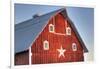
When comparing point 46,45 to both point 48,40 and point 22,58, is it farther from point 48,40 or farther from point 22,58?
point 22,58

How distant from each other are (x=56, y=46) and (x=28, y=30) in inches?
12.9

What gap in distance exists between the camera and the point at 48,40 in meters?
2.08

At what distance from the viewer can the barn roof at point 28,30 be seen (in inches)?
77.9

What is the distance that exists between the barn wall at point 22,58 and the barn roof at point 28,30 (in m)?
0.04

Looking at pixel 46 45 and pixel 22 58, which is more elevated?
pixel 46 45

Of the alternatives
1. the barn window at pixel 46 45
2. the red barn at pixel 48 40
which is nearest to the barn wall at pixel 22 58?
the red barn at pixel 48 40

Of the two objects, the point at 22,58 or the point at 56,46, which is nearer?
the point at 22,58

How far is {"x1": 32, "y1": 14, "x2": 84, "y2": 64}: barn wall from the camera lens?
6.69 feet

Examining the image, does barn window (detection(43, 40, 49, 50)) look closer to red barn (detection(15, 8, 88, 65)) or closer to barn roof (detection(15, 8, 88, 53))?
red barn (detection(15, 8, 88, 65))

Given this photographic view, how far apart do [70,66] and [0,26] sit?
81cm

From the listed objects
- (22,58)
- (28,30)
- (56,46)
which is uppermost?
(28,30)

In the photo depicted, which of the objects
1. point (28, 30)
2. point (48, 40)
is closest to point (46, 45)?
point (48, 40)

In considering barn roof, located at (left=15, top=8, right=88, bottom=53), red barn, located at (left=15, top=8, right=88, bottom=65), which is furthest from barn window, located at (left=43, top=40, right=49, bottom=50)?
barn roof, located at (left=15, top=8, right=88, bottom=53)

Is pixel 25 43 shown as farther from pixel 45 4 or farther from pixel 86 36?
pixel 86 36
